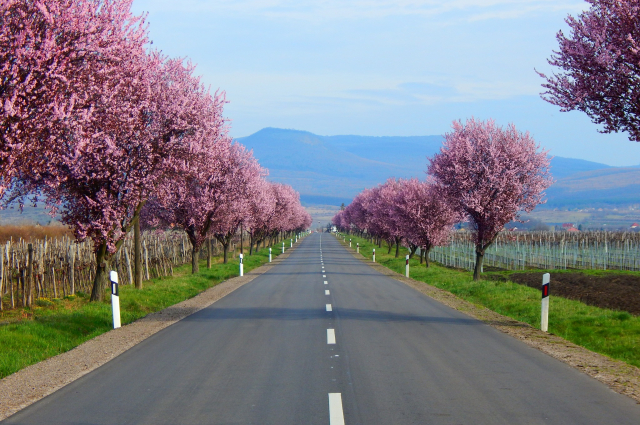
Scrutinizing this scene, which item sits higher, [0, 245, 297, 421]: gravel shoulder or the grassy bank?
[0, 245, 297, 421]: gravel shoulder

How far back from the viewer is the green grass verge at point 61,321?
11.2 meters

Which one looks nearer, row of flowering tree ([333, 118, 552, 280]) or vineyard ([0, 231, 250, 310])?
vineyard ([0, 231, 250, 310])

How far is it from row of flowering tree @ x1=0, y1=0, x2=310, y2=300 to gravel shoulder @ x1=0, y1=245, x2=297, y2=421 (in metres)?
3.12

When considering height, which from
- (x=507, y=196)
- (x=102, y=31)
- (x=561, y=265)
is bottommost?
(x=561, y=265)

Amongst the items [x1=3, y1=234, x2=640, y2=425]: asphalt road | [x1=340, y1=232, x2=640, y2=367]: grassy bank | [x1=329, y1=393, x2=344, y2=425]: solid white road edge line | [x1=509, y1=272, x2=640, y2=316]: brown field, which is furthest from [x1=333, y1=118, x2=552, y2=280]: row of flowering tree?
[x1=329, y1=393, x2=344, y2=425]: solid white road edge line

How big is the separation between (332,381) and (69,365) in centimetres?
449

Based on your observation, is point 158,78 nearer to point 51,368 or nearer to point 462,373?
point 51,368

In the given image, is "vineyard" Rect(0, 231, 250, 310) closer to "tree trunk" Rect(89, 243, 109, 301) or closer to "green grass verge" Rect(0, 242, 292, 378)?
"green grass verge" Rect(0, 242, 292, 378)

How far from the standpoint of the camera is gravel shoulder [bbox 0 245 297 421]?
25.4 ft

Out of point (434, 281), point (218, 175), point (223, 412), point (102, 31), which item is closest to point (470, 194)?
point (434, 281)

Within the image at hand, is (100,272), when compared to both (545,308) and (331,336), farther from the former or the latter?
(545,308)

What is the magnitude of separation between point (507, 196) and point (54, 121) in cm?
2200

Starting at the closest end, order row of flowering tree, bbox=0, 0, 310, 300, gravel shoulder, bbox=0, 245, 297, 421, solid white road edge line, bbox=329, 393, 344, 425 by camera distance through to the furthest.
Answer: solid white road edge line, bbox=329, 393, 344, 425
gravel shoulder, bbox=0, 245, 297, 421
row of flowering tree, bbox=0, 0, 310, 300

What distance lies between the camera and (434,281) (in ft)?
102
